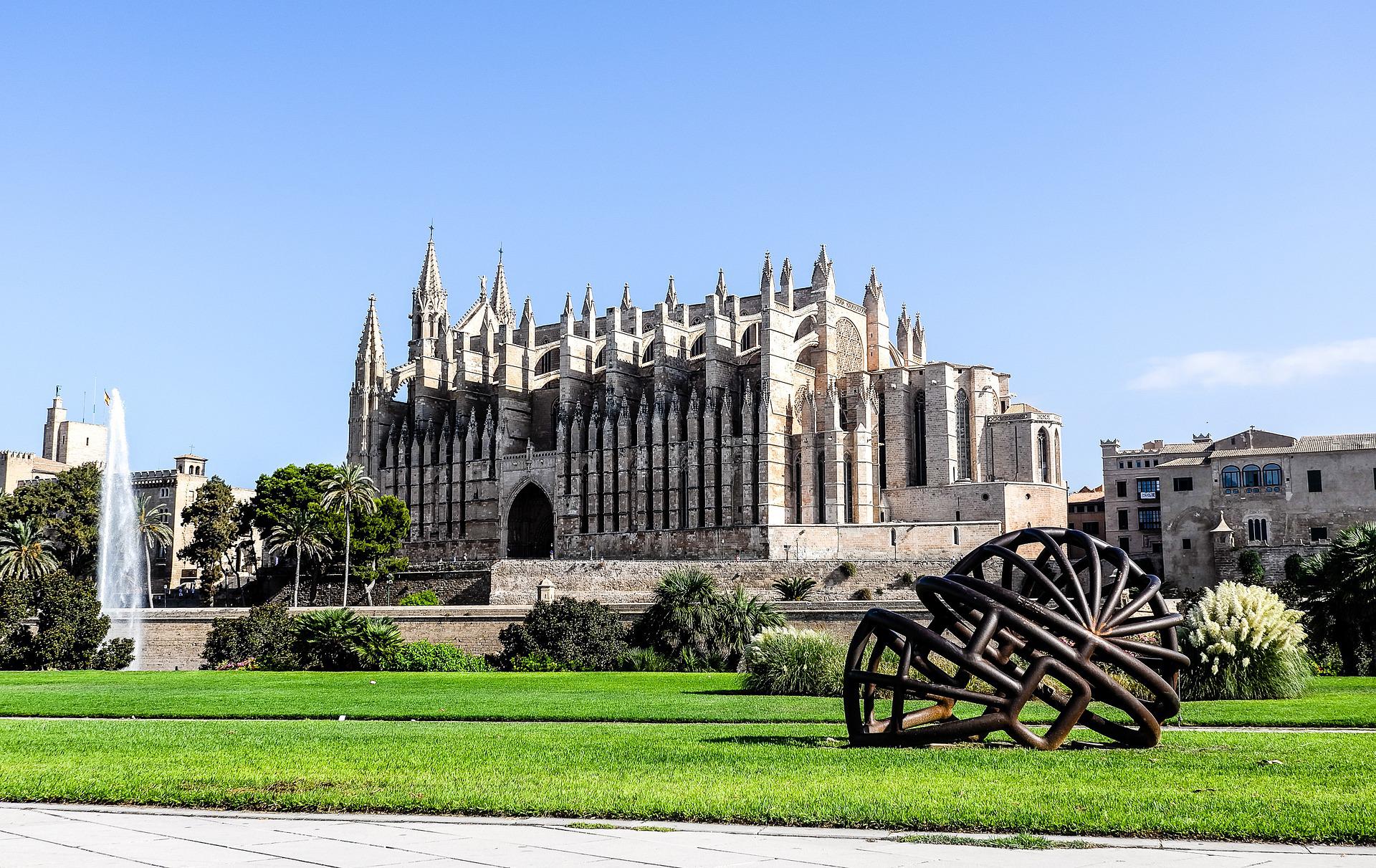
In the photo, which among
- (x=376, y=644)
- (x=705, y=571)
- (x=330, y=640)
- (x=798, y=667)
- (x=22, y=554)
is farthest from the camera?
(x=705, y=571)

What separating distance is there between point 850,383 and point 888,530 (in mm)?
9547

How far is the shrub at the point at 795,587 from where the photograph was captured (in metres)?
49.9

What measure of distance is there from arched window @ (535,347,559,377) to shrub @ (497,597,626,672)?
3556cm

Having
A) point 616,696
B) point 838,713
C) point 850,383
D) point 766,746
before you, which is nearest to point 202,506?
point 850,383

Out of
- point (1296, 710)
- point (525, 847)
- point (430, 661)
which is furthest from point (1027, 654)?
point (430, 661)

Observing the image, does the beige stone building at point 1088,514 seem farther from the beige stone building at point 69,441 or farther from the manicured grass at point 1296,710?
the beige stone building at point 69,441

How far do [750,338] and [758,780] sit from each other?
185ft

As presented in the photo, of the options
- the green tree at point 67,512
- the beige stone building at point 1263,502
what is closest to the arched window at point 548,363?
the green tree at point 67,512

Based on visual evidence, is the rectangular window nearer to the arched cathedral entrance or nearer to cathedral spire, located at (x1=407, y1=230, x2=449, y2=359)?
the arched cathedral entrance

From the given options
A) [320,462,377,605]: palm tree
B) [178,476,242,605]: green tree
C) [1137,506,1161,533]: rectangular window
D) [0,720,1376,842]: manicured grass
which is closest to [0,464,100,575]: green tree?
[178,476,242,605]: green tree

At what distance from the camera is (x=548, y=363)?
7469 centimetres

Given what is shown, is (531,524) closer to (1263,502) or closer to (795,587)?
(795,587)

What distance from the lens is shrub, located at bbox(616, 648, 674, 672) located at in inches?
1500

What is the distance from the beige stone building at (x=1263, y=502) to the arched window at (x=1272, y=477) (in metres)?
0.03
